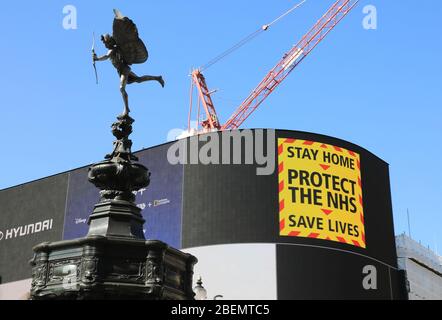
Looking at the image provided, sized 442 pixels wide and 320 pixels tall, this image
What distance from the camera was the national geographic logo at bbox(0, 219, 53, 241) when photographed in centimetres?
6950

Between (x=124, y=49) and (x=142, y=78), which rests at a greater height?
(x=124, y=49)

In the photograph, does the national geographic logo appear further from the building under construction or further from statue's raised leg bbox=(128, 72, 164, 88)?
statue's raised leg bbox=(128, 72, 164, 88)

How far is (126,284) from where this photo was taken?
30.6 ft

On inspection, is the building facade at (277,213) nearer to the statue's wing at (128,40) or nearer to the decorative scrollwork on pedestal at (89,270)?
the statue's wing at (128,40)

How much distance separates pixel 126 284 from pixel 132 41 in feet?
14.4

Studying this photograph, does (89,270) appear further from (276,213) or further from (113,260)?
(276,213)

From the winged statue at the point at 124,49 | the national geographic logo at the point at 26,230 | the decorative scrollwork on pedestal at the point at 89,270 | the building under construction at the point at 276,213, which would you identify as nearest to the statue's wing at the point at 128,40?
the winged statue at the point at 124,49

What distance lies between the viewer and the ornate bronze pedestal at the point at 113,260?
30.5 ft

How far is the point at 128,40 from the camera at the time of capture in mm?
11484

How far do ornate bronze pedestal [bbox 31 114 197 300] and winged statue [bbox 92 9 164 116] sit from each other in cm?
143

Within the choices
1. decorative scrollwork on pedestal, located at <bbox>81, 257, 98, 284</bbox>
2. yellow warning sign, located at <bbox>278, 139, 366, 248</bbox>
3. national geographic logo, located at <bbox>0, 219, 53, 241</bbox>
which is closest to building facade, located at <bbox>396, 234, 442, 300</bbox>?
yellow warning sign, located at <bbox>278, 139, 366, 248</bbox>

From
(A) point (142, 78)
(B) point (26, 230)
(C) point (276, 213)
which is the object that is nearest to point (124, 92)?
(A) point (142, 78)

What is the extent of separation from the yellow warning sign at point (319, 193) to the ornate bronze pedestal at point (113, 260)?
4523cm

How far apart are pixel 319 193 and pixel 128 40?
4648 centimetres
